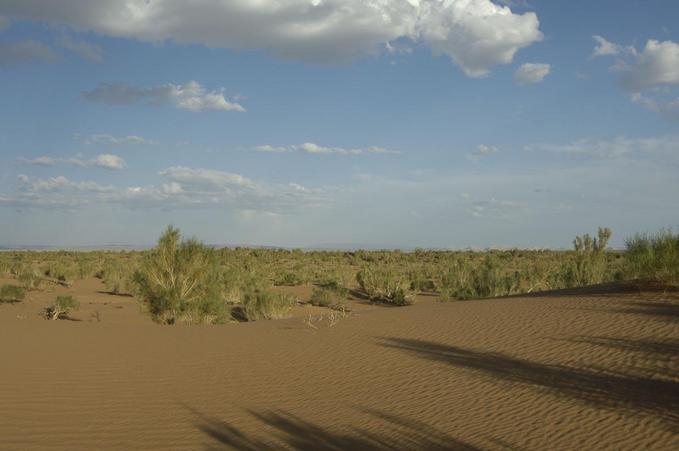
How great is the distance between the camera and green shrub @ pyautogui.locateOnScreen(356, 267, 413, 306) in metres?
28.0

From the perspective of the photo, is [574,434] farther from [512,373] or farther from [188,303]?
[188,303]

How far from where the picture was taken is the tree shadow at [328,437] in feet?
23.6

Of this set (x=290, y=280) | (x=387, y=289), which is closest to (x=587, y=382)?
(x=387, y=289)

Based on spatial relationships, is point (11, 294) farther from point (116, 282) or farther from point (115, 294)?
point (116, 282)

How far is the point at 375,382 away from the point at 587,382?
11.3ft

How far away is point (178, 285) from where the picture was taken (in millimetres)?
19609

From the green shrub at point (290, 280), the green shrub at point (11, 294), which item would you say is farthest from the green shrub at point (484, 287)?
the green shrub at point (11, 294)

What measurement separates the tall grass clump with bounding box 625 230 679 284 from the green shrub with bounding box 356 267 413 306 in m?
12.8

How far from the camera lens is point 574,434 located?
7031 mm

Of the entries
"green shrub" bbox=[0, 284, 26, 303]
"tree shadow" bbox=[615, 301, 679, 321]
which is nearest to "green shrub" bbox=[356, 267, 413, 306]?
"tree shadow" bbox=[615, 301, 679, 321]

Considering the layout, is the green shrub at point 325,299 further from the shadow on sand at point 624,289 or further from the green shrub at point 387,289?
the shadow on sand at point 624,289

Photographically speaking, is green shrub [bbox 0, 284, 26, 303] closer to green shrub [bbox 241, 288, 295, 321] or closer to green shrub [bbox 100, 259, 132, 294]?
green shrub [bbox 100, 259, 132, 294]

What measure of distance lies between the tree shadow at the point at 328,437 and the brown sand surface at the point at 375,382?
3cm

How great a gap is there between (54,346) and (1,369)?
2.39 metres
